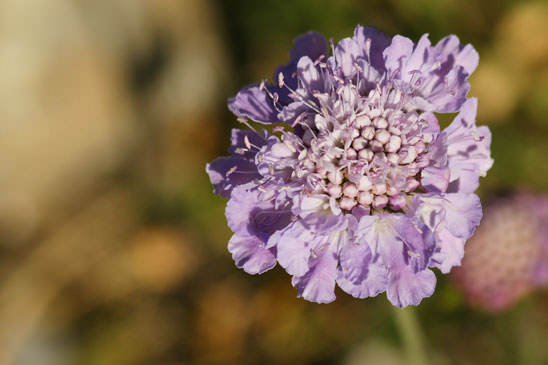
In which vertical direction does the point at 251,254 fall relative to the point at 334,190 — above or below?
below

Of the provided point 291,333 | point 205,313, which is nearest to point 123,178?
point 205,313

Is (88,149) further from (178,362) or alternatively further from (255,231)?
(255,231)

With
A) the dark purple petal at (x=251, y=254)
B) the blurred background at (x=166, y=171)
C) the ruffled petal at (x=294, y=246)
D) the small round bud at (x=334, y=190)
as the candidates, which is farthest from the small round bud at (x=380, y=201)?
the blurred background at (x=166, y=171)

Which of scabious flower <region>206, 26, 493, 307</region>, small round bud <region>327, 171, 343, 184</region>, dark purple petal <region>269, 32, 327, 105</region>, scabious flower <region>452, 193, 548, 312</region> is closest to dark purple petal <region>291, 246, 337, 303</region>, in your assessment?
scabious flower <region>206, 26, 493, 307</region>

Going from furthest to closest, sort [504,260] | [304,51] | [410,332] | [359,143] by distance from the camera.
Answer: [504,260] → [410,332] → [304,51] → [359,143]

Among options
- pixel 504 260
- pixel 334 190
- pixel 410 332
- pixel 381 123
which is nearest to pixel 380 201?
pixel 334 190

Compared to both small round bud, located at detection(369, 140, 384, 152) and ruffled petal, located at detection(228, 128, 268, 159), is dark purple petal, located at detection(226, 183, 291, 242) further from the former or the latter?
small round bud, located at detection(369, 140, 384, 152)

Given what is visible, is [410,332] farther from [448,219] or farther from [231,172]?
[231,172]
